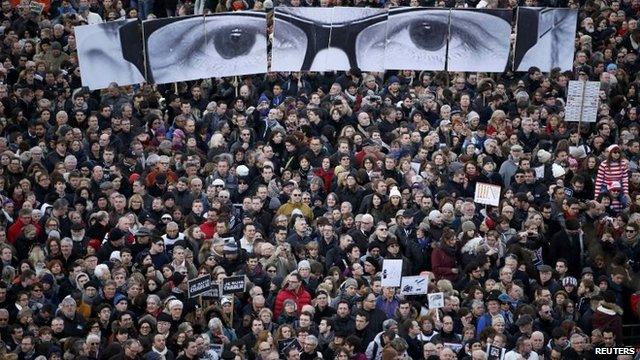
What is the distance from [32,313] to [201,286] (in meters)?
1.84

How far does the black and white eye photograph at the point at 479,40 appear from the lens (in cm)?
2775

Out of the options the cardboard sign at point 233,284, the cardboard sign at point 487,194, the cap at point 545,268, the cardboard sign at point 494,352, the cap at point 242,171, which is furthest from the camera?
the cap at point 242,171

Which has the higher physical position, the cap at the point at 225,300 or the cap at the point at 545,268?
the cap at the point at 225,300

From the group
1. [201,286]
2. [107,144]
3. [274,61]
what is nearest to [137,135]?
[107,144]

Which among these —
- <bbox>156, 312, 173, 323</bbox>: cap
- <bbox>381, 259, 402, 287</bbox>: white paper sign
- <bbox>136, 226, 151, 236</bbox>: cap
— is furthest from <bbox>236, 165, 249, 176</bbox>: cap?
<bbox>156, 312, 173, 323</bbox>: cap

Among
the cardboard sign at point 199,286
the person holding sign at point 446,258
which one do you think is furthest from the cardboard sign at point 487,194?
the cardboard sign at point 199,286

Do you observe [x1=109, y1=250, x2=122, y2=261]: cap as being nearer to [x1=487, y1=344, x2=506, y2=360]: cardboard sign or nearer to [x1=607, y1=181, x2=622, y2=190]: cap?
[x1=487, y1=344, x2=506, y2=360]: cardboard sign

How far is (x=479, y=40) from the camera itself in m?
27.9

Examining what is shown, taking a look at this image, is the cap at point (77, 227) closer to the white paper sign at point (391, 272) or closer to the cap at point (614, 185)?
the white paper sign at point (391, 272)

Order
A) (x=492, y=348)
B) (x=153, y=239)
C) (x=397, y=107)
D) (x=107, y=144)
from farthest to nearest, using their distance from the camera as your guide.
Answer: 1. (x=397, y=107)
2. (x=107, y=144)
3. (x=153, y=239)
4. (x=492, y=348)

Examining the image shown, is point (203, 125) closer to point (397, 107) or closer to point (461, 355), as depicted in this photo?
point (397, 107)

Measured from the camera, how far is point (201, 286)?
19.6 meters

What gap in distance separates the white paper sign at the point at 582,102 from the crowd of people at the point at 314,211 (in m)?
0.27

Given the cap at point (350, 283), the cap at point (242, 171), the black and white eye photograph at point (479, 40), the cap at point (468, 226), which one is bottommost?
the cap at point (350, 283)
